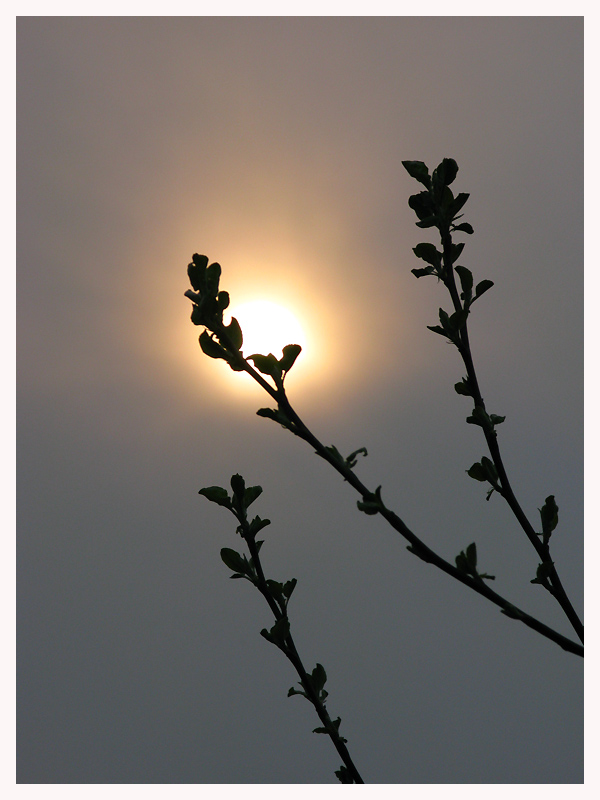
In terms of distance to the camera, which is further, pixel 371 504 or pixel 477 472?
pixel 477 472

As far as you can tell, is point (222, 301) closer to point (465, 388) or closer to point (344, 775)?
point (465, 388)

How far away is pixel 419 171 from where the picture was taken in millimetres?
604

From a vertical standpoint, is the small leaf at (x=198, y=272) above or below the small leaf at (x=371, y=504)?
above

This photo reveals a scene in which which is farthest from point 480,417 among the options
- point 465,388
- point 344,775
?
point 344,775

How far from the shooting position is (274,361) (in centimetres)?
51

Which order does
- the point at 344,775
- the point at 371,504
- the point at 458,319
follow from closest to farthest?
the point at 371,504 < the point at 458,319 < the point at 344,775

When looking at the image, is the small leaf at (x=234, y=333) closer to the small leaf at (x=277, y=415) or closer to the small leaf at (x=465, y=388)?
the small leaf at (x=277, y=415)

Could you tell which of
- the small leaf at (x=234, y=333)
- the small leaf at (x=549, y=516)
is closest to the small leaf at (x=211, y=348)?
the small leaf at (x=234, y=333)

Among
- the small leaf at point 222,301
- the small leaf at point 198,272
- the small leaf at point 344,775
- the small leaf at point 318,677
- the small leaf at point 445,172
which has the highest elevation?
the small leaf at point 445,172

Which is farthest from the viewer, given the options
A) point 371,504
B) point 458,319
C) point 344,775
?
point 344,775

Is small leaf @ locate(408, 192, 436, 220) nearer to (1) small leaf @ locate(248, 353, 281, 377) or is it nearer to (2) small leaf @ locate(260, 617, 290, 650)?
(1) small leaf @ locate(248, 353, 281, 377)

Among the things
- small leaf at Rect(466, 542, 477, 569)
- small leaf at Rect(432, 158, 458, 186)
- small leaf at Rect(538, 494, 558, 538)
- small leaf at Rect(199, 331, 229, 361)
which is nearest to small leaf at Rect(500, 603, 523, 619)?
small leaf at Rect(466, 542, 477, 569)

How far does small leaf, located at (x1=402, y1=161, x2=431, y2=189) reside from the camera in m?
0.60

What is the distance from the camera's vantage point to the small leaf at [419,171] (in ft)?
1.98
